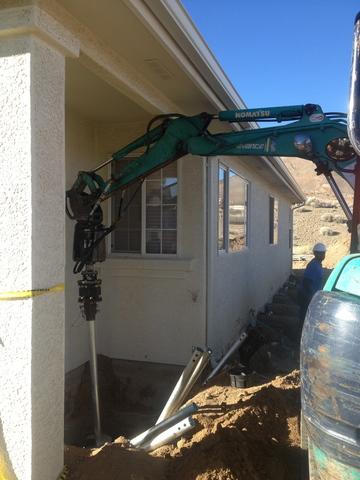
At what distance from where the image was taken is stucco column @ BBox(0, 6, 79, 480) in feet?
9.86

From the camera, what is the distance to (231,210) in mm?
8695

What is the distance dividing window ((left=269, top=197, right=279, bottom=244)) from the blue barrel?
1176 centimetres

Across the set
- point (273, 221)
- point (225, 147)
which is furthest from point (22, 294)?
point (273, 221)

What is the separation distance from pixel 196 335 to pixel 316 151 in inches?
129

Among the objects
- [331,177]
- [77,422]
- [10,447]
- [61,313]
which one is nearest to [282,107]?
[331,177]

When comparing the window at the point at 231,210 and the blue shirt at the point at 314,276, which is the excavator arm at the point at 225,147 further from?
the blue shirt at the point at 314,276

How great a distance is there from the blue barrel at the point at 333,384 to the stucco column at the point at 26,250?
1.69m

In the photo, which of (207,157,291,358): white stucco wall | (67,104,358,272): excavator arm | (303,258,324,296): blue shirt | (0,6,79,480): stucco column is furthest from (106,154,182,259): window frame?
(0,6,79,480): stucco column

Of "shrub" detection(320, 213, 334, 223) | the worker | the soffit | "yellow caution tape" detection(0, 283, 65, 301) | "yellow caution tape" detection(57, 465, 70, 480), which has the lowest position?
"yellow caution tape" detection(57, 465, 70, 480)

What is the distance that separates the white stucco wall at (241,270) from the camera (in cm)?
679

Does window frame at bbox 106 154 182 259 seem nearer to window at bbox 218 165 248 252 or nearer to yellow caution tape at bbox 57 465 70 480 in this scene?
window at bbox 218 165 248 252

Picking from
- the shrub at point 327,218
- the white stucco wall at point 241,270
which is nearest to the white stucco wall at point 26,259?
the white stucco wall at point 241,270

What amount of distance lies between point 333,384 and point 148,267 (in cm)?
451

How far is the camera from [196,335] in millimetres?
6465
